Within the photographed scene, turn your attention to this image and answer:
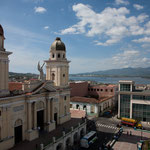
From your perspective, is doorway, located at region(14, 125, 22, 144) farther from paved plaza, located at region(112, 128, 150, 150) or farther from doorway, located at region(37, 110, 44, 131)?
paved plaza, located at region(112, 128, 150, 150)

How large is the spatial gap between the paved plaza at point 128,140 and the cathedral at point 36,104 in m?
11.5

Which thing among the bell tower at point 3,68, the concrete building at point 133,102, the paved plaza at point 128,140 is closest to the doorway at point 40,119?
the bell tower at point 3,68

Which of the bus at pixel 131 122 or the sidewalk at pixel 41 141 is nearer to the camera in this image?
the sidewalk at pixel 41 141

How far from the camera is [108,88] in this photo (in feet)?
191

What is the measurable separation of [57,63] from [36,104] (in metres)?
9.70

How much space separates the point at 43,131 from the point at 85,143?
751 centimetres

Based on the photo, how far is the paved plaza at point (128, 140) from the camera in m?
27.2

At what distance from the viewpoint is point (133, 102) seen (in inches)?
1619

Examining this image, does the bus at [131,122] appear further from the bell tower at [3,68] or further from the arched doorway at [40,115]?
the bell tower at [3,68]

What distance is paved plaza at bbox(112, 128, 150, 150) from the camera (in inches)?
1072

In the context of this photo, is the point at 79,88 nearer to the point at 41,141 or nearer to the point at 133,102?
the point at 133,102

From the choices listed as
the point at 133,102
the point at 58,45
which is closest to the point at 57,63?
the point at 58,45

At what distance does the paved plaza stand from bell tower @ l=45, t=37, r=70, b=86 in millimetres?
15391

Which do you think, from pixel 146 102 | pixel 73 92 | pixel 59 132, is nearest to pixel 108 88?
pixel 73 92
